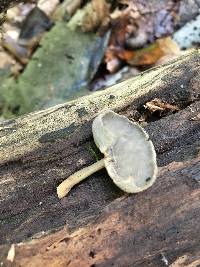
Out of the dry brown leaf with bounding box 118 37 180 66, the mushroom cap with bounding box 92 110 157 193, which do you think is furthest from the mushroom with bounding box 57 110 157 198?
the dry brown leaf with bounding box 118 37 180 66

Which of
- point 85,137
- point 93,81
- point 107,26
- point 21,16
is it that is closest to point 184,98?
point 85,137

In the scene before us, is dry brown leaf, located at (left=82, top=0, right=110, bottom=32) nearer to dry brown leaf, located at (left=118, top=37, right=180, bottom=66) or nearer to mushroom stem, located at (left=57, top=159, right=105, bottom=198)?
dry brown leaf, located at (left=118, top=37, right=180, bottom=66)

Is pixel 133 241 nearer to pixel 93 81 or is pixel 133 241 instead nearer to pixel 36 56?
pixel 93 81

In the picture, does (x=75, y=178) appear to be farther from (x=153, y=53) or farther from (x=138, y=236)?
(x=153, y=53)

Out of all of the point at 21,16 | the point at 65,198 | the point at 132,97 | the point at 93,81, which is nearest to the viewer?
the point at 65,198

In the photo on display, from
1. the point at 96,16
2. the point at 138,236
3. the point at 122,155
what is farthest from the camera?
the point at 96,16

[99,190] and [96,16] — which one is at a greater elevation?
[99,190]

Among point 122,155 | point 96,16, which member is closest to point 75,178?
point 122,155
